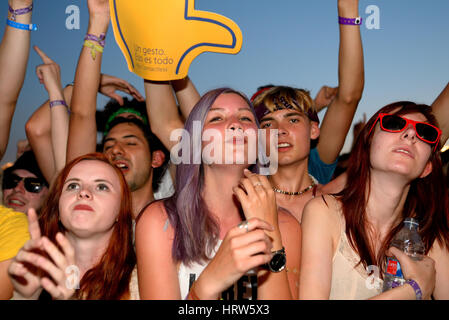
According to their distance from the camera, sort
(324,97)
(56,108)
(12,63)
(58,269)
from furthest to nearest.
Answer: (324,97) → (56,108) → (12,63) → (58,269)

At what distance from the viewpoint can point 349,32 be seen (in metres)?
2.90

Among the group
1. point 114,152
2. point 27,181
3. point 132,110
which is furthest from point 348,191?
point 27,181

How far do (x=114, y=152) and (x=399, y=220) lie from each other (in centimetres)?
214

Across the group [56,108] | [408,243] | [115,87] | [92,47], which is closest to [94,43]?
[92,47]

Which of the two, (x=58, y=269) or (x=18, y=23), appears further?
(x=18, y=23)

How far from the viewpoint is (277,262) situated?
2.02m

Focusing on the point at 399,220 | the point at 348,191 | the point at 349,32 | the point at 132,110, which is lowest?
the point at 399,220

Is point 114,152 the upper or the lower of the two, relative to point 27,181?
upper

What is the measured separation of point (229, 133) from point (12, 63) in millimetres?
1570

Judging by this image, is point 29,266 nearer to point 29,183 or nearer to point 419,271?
point 419,271

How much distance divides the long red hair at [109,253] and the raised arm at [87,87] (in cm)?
66

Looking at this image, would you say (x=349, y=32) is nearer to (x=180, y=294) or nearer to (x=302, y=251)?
(x=302, y=251)

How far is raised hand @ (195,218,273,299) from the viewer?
183 centimetres

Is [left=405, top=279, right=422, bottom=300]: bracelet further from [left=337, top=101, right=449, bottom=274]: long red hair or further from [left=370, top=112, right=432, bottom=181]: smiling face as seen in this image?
[left=370, top=112, right=432, bottom=181]: smiling face
